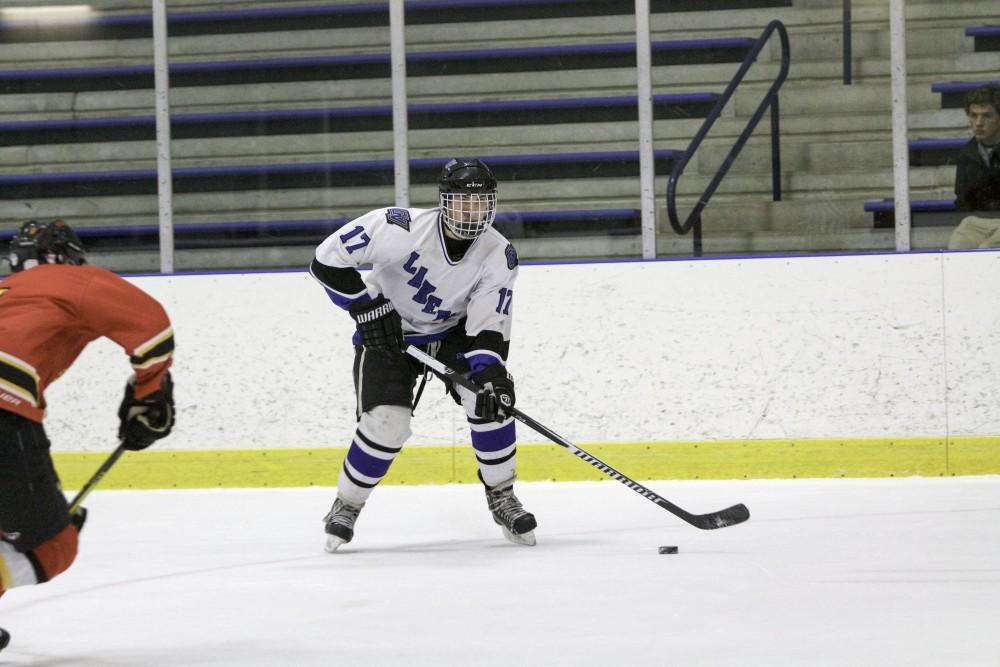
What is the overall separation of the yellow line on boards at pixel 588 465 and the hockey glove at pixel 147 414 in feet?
7.65

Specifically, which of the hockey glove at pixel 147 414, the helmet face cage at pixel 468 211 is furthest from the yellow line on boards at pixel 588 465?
the hockey glove at pixel 147 414

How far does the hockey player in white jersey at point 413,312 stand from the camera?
11.2ft

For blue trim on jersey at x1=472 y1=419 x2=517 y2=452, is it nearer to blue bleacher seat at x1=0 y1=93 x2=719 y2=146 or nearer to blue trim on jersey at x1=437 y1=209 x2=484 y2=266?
blue trim on jersey at x1=437 y1=209 x2=484 y2=266

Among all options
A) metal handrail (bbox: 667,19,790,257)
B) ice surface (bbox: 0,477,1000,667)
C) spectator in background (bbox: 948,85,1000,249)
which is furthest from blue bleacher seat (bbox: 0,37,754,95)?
ice surface (bbox: 0,477,1000,667)

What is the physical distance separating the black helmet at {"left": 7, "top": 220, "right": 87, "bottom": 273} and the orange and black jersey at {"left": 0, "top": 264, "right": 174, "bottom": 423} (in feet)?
0.18

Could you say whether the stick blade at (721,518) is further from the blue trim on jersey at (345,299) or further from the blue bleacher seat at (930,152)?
the blue bleacher seat at (930,152)

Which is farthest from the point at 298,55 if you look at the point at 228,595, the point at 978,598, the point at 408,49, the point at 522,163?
the point at 978,598

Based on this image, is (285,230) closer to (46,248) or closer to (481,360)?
(481,360)

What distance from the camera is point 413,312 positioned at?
354 centimetres

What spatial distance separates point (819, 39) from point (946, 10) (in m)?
0.42

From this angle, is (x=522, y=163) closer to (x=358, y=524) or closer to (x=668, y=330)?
(x=668, y=330)

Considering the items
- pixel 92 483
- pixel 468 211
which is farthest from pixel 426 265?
pixel 92 483

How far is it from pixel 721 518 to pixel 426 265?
0.94 m

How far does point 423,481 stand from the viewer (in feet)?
15.2
